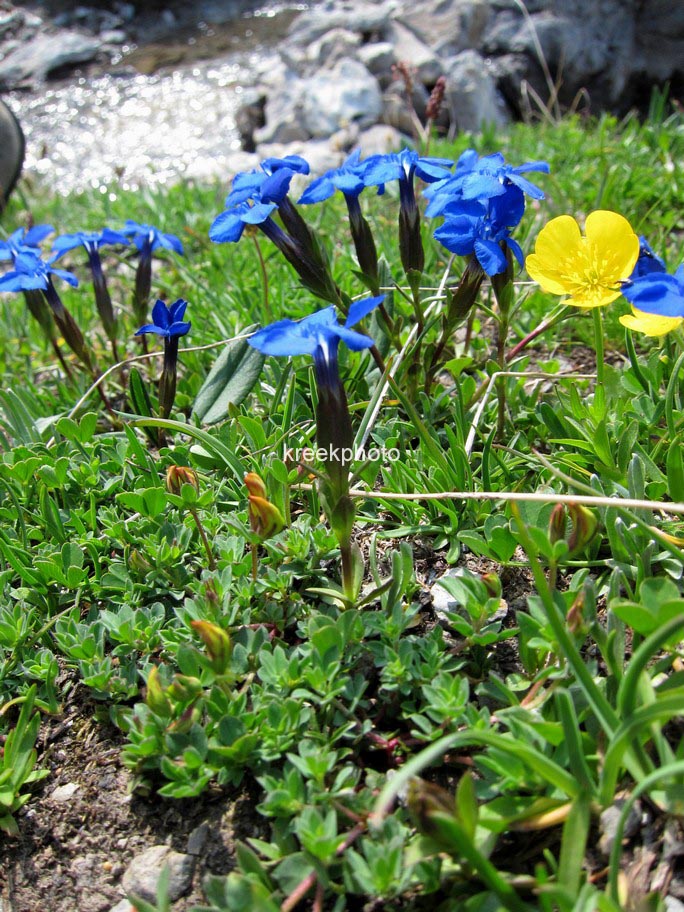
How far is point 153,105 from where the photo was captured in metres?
10.4

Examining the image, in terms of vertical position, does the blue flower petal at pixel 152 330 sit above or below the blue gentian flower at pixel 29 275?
below

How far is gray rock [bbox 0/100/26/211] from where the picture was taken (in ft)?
17.4

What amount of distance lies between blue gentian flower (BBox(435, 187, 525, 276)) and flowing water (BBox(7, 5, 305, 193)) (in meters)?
6.65

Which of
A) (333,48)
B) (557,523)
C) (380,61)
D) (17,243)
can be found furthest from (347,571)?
(333,48)

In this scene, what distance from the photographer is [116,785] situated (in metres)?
1.49

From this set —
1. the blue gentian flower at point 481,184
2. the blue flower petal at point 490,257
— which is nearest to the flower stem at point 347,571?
Result: the blue flower petal at point 490,257

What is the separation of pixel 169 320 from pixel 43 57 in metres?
12.5

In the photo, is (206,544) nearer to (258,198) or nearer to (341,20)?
(258,198)

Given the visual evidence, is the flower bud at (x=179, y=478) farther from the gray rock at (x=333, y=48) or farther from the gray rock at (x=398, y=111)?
the gray rock at (x=333, y=48)

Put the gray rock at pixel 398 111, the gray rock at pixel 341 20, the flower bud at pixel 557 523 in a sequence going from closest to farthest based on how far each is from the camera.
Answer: the flower bud at pixel 557 523 < the gray rock at pixel 398 111 < the gray rock at pixel 341 20

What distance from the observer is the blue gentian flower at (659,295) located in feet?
4.73

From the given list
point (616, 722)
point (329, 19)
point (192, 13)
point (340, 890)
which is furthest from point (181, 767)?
point (192, 13)

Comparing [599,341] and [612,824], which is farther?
[599,341]

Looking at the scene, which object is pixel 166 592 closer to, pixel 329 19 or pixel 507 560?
pixel 507 560
